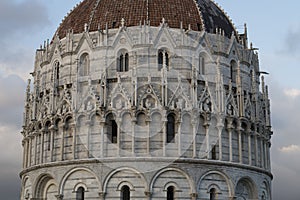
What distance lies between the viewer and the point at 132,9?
3709cm

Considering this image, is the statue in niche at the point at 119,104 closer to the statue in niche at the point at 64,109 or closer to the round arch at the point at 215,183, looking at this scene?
the statue in niche at the point at 64,109

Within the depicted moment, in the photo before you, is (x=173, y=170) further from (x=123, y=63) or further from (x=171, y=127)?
(x=123, y=63)

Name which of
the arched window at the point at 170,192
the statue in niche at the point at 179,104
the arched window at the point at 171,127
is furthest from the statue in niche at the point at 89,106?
the arched window at the point at 170,192

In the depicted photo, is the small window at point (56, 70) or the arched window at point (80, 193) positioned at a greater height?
the small window at point (56, 70)

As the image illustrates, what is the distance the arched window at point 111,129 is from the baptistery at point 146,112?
7 cm

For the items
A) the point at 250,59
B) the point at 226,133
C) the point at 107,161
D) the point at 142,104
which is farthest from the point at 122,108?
the point at 250,59

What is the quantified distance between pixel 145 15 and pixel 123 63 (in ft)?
12.2

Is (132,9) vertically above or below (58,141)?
above

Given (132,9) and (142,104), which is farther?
(132,9)

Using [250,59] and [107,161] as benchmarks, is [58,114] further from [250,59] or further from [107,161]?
[250,59]

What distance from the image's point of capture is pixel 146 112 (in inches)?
1313

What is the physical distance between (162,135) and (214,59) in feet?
21.9

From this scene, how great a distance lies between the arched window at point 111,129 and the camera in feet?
111

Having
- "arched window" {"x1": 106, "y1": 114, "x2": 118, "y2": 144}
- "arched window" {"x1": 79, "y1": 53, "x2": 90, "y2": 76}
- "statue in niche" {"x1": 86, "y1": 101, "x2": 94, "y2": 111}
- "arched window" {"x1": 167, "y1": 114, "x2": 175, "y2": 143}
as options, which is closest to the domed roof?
"arched window" {"x1": 79, "y1": 53, "x2": 90, "y2": 76}
